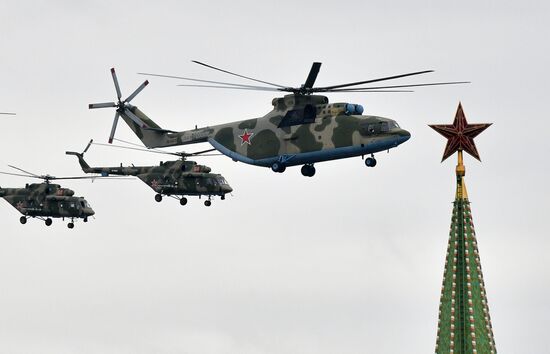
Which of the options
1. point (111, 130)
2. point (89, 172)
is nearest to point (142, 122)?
point (111, 130)

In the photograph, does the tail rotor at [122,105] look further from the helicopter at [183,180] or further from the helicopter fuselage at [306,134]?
the helicopter fuselage at [306,134]

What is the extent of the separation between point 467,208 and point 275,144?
4548 cm

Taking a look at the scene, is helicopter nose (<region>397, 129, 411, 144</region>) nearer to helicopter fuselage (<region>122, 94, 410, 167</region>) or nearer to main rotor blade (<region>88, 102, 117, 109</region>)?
helicopter fuselage (<region>122, 94, 410, 167</region>)

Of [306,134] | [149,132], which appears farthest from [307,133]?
[149,132]

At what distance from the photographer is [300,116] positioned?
524ft

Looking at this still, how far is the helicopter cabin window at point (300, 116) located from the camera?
15912 cm

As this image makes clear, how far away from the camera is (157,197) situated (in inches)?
A: 7416

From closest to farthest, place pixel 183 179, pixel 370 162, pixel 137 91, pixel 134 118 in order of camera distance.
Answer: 1. pixel 370 162
2. pixel 134 118
3. pixel 183 179
4. pixel 137 91

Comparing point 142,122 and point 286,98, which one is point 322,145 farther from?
point 142,122

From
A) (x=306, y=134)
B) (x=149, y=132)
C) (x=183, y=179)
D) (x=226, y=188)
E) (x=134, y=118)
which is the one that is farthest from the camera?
(x=183, y=179)

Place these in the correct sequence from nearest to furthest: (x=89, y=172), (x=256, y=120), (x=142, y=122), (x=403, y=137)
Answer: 1. (x=403, y=137)
2. (x=256, y=120)
3. (x=142, y=122)
4. (x=89, y=172)

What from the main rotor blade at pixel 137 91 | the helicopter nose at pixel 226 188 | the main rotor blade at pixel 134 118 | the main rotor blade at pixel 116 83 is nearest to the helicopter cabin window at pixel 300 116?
the main rotor blade at pixel 134 118

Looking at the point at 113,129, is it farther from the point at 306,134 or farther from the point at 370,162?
the point at 370,162

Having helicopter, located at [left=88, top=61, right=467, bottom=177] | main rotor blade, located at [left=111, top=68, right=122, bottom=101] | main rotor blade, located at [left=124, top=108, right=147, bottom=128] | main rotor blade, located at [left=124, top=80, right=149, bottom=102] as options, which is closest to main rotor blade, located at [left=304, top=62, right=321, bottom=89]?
helicopter, located at [left=88, top=61, right=467, bottom=177]
